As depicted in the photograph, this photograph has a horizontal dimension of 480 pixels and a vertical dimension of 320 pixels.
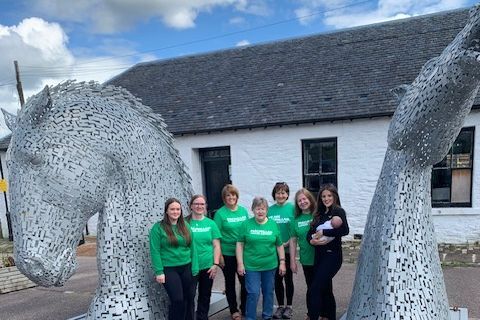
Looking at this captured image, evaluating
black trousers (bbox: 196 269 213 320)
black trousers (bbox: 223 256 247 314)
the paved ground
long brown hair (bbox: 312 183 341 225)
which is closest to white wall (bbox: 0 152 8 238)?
the paved ground

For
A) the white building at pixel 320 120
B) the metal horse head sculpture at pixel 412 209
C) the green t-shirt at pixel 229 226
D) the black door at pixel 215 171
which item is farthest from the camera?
the black door at pixel 215 171

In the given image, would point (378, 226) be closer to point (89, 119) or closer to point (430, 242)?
point (430, 242)

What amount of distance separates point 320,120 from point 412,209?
699cm

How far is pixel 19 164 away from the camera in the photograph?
256cm

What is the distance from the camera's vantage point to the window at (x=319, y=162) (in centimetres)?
969

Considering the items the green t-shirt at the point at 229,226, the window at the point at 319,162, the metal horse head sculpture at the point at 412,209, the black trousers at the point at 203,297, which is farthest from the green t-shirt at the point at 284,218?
the window at the point at 319,162

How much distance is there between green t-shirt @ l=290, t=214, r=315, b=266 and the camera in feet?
12.5

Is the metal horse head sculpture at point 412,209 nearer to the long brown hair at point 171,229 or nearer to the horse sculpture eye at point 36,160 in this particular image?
the long brown hair at point 171,229

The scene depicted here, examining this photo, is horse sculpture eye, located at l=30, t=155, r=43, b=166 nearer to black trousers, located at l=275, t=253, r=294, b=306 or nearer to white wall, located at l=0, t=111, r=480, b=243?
black trousers, located at l=275, t=253, r=294, b=306

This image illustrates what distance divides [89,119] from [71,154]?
0.29 m

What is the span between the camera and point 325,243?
3.48 metres

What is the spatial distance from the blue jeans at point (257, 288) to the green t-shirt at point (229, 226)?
312mm

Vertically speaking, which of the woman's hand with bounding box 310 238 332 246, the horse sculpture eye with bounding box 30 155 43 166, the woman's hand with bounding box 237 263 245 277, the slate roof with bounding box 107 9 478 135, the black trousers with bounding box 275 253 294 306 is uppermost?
the slate roof with bounding box 107 9 478 135

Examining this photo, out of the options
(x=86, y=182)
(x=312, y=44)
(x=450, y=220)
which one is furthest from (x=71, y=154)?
(x=312, y=44)
